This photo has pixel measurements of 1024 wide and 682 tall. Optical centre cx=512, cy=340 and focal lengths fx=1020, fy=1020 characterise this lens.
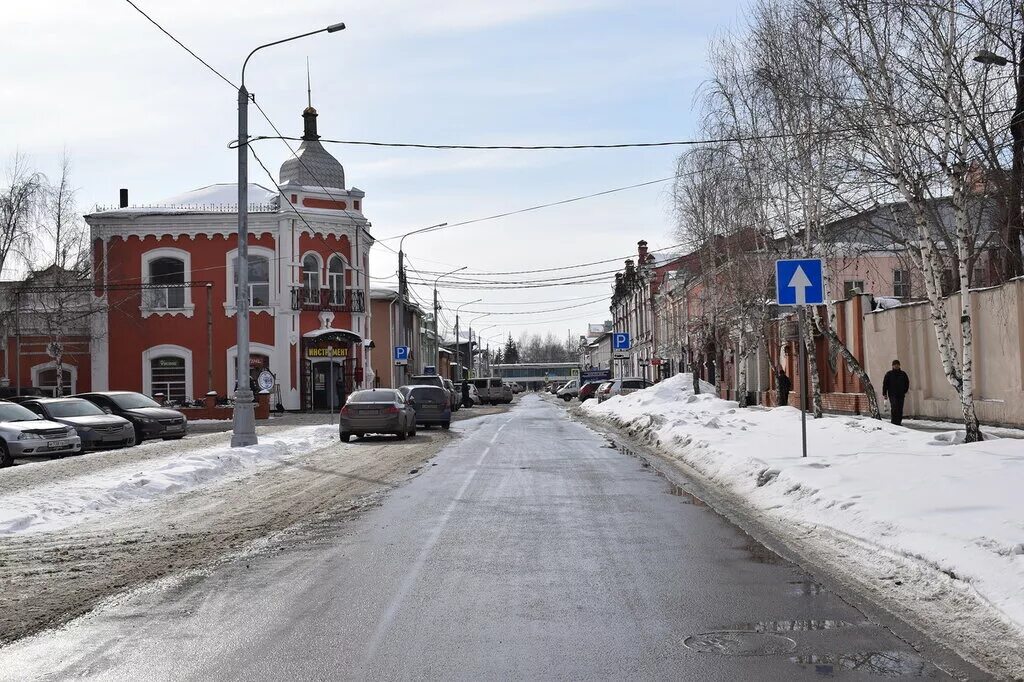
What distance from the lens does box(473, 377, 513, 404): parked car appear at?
3248 inches

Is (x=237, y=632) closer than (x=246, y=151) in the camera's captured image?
Yes

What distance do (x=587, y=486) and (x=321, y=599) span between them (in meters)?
8.55

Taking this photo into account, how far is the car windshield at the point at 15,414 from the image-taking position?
76.2ft

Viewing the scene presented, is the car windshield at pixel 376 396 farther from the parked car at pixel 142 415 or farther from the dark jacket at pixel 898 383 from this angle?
the dark jacket at pixel 898 383

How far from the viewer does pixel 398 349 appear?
46.8 metres

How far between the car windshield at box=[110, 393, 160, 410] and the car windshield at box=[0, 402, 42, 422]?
598cm

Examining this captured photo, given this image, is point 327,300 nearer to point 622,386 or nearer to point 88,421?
point 622,386

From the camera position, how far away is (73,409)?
1056 inches

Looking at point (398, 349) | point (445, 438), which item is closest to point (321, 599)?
point (445, 438)

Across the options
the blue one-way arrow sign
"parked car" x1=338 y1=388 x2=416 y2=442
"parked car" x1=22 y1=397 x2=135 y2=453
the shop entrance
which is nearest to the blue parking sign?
the shop entrance

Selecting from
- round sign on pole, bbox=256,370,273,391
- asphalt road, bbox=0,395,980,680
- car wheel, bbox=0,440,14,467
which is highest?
round sign on pole, bbox=256,370,273,391

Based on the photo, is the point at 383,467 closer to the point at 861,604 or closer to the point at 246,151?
the point at 246,151

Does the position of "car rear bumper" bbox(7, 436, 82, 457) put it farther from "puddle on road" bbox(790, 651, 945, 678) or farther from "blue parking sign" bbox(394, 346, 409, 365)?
"blue parking sign" bbox(394, 346, 409, 365)

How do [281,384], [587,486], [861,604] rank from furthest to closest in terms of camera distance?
[281,384] < [587,486] < [861,604]
